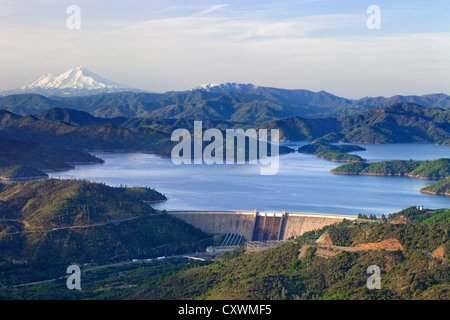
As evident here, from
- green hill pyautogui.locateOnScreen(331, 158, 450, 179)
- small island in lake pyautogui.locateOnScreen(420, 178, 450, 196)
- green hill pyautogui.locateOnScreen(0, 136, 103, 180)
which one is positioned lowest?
small island in lake pyautogui.locateOnScreen(420, 178, 450, 196)

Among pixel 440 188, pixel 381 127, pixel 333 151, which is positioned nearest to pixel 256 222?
pixel 440 188

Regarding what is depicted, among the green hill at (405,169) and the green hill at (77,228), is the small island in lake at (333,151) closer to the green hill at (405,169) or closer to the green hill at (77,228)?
the green hill at (405,169)

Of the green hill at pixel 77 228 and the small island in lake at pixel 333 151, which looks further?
the small island in lake at pixel 333 151

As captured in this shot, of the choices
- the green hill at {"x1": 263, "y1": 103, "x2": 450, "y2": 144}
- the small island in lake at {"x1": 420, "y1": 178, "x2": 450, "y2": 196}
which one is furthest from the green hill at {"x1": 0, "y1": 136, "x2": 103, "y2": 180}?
the green hill at {"x1": 263, "y1": 103, "x2": 450, "y2": 144}

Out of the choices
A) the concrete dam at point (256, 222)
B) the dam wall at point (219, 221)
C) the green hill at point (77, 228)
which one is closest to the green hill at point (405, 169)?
the concrete dam at point (256, 222)

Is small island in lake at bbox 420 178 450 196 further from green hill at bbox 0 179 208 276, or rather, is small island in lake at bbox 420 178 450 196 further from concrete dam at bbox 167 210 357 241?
green hill at bbox 0 179 208 276

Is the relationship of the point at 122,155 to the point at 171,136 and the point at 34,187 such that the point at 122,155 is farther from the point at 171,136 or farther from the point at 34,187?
the point at 34,187
